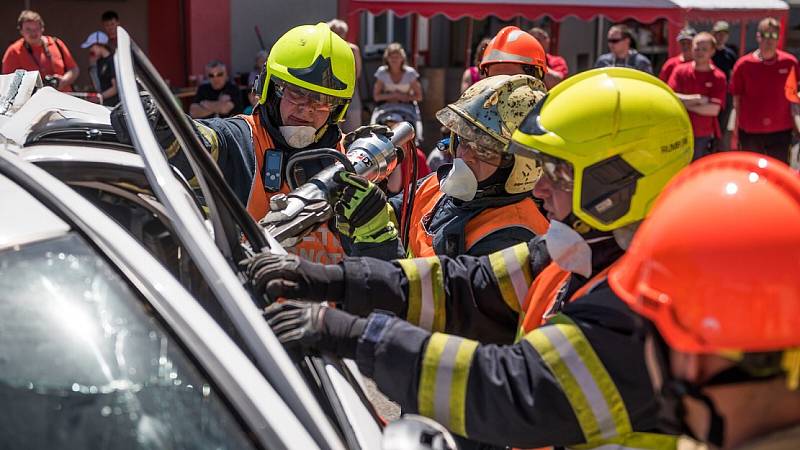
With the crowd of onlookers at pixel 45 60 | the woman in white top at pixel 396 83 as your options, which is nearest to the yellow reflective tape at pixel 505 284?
the crowd of onlookers at pixel 45 60

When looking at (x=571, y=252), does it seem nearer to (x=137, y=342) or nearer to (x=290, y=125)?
(x=137, y=342)

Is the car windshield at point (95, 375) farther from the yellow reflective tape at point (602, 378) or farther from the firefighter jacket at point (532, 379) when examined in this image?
the yellow reflective tape at point (602, 378)

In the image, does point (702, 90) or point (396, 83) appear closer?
point (396, 83)

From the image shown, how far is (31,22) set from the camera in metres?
8.61

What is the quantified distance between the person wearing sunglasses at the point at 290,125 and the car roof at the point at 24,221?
59.4 inches

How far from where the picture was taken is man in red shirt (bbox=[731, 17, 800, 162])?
9641mm

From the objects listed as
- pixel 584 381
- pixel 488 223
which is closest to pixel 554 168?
pixel 584 381

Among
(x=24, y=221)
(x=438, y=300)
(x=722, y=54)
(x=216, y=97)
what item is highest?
(x=24, y=221)

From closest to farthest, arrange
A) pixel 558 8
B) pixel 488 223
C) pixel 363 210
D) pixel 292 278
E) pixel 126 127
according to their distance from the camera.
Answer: pixel 292 278 → pixel 126 127 → pixel 363 210 → pixel 488 223 → pixel 558 8

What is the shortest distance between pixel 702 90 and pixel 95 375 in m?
8.97

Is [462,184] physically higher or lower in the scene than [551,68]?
higher

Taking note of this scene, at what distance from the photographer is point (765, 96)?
967cm

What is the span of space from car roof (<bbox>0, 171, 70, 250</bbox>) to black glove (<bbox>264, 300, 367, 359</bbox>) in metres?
0.43

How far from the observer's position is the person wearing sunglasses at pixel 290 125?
336cm
